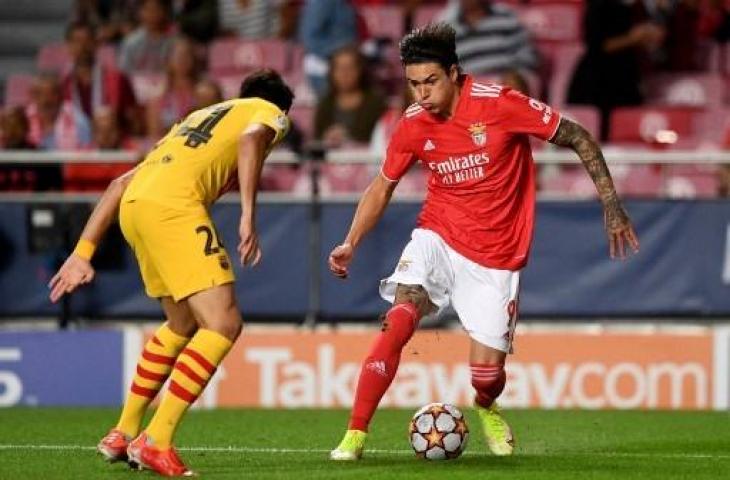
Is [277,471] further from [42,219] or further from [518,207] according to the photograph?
[42,219]

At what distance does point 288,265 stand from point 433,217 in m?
4.17

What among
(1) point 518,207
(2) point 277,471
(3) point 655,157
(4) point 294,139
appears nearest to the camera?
(2) point 277,471

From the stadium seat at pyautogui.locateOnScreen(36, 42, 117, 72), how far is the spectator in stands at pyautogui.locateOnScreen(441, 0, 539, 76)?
363 centimetres

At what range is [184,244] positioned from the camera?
7.86 meters

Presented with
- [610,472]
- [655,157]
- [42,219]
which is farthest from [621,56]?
[610,472]

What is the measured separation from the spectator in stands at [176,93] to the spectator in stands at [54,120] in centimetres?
59

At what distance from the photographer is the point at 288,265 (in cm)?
1298

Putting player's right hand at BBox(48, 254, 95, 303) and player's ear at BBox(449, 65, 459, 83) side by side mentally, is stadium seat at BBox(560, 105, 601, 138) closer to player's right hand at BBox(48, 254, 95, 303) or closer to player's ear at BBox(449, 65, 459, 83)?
player's ear at BBox(449, 65, 459, 83)

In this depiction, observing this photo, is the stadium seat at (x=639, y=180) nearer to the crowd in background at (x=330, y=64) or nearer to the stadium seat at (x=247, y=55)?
the crowd in background at (x=330, y=64)

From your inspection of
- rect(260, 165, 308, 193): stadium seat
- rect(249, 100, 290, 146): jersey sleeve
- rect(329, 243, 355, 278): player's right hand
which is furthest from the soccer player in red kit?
rect(260, 165, 308, 193): stadium seat

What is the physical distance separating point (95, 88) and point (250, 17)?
2.08 m

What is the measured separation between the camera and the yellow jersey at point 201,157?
26.2 ft

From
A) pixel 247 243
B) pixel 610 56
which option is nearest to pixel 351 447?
pixel 247 243

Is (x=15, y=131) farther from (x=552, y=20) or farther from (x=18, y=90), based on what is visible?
(x=552, y=20)
